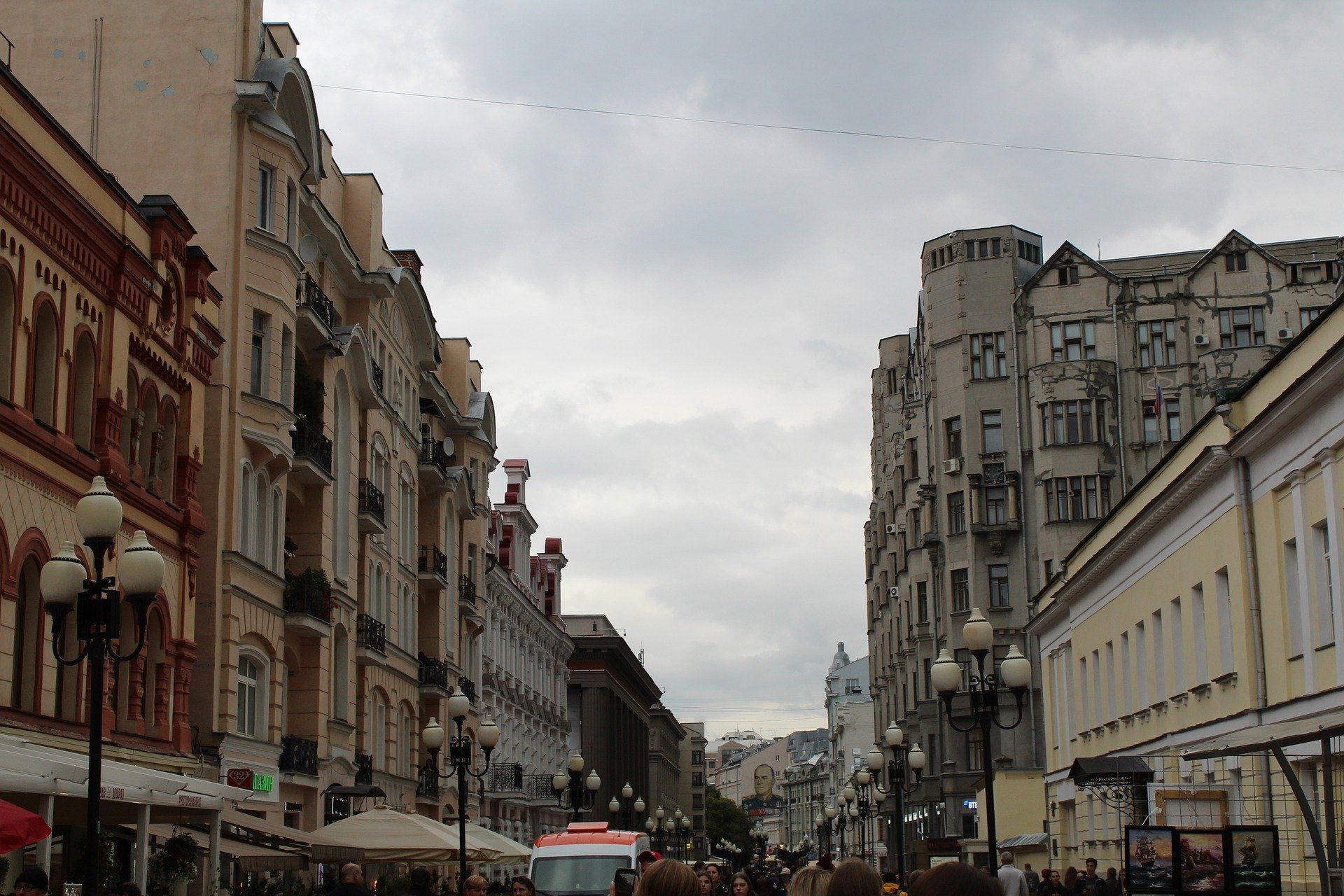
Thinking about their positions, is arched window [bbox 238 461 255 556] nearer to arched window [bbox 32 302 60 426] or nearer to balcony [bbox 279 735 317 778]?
balcony [bbox 279 735 317 778]

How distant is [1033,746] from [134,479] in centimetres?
4011

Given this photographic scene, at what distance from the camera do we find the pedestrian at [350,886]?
13.2m

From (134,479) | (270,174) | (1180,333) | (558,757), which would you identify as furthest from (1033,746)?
(134,479)

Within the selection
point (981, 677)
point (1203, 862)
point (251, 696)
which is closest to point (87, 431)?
point (251, 696)

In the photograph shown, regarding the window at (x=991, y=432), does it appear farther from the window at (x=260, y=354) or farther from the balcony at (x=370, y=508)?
the window at (x=260, y=354)

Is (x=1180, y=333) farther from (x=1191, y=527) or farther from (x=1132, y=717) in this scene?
(x=1191, y=527)

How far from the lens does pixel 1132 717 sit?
115 feet

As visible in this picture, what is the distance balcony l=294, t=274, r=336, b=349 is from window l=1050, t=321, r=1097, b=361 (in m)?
30.9

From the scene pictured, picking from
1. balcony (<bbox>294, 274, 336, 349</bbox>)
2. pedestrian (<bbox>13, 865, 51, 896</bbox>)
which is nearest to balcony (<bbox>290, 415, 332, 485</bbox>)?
balcony (<bbox>294, 274, 336, 349</bbox>)

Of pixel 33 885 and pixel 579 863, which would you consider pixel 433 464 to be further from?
pixel 33 885

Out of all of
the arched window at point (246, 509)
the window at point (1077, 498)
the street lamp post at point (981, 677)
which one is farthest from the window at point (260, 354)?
the window at point (1077, 498)

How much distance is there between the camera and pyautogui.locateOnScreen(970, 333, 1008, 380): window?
59844 millimetres

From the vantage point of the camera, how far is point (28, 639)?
21094mm

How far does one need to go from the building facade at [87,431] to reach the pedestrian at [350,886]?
3.46 metres
